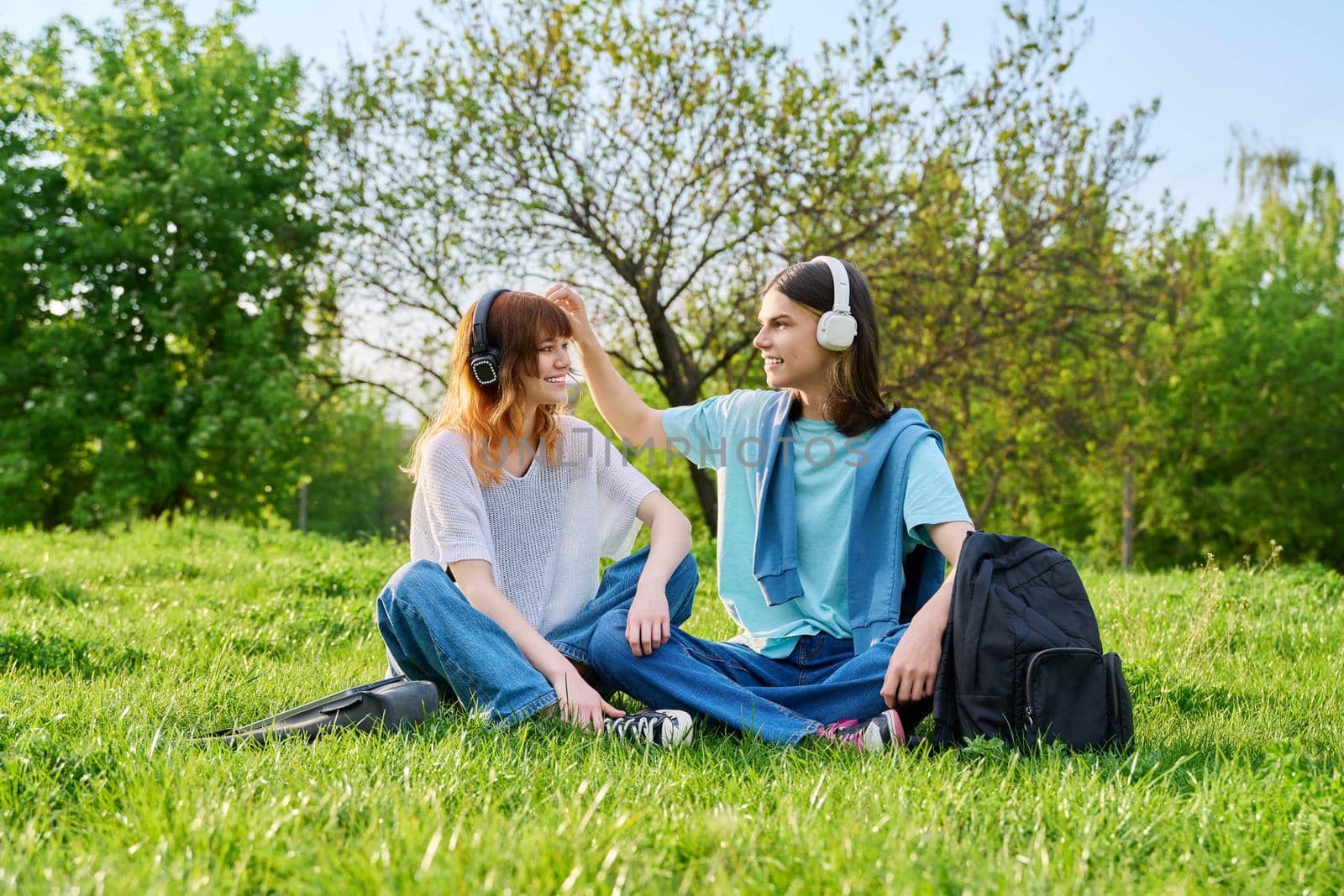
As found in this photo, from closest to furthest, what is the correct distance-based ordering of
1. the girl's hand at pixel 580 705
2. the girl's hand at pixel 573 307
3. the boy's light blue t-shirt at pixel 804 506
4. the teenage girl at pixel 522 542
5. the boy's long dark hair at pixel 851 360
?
the girl's hand at pixel 580 705 → the teenage girl at pixel 522 542 → the boy's light blue t-shirt at pixel 804 506 → the boy's long dark hair at pixel 851 360 → the girl's hand at pixel 573 307

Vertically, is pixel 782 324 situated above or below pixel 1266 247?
below

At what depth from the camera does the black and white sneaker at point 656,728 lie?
315cm

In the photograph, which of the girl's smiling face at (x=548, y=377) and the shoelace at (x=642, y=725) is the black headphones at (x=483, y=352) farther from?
the shoelace at (x=642, y=725)

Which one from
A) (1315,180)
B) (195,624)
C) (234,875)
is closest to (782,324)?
(234,875)

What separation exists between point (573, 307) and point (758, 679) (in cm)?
160

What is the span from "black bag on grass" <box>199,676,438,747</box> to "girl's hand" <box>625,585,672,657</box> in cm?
66

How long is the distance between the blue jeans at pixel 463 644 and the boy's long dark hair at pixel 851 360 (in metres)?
0.89

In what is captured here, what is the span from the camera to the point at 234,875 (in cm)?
194

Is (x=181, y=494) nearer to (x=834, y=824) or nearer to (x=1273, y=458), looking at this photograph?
(x=834, y=824)

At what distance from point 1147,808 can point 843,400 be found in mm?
1782

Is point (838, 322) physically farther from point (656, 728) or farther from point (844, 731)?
point (656, 728)

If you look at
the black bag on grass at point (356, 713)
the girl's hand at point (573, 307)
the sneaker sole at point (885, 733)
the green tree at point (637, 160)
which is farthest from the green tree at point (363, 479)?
the sneaker sole at point (885, 733)

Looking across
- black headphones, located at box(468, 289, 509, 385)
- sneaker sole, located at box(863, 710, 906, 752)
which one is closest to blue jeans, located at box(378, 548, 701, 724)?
black headphones, located at box(468, 289, 509, 385)

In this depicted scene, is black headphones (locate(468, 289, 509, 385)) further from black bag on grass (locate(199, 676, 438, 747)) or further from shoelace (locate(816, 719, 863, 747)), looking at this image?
shoelace (locate(816, 719, 863, 747))
